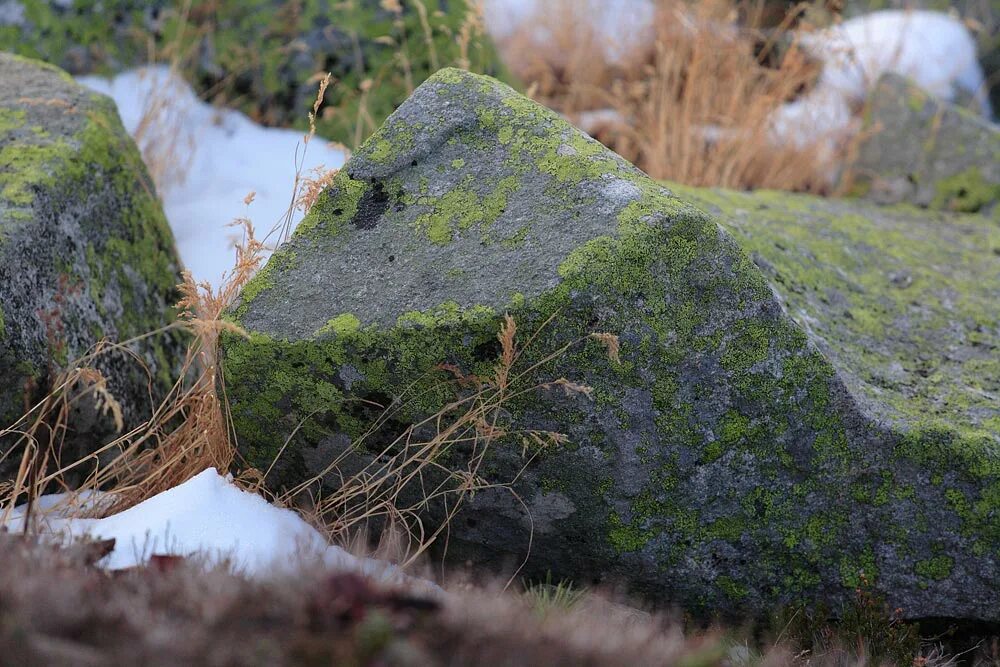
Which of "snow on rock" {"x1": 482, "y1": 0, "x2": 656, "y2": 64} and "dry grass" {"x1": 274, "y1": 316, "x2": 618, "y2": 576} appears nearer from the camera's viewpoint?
"dry grass" {"x1": 274, "y1": 316, "x2": 618, "y2": 576}

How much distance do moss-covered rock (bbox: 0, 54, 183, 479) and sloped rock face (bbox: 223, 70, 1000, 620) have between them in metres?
0.59

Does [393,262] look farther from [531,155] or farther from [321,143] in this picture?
[321,143]

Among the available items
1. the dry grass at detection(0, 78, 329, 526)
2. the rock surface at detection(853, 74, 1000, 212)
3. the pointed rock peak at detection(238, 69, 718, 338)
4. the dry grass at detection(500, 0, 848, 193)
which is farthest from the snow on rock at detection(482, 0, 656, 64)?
the dry grass at detection(0, 78, 329, 526)

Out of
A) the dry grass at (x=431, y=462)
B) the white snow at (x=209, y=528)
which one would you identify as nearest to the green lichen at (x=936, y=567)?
the dry grass at (x=431, y=462)

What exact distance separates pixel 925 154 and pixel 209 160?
368cm

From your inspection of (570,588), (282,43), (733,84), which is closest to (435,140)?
(570,588)

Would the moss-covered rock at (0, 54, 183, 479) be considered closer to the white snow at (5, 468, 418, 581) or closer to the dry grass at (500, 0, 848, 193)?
the white snow at (5, 468, 418, 581)

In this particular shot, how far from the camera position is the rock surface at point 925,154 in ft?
14.9

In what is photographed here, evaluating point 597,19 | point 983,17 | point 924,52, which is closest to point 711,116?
point 597,19

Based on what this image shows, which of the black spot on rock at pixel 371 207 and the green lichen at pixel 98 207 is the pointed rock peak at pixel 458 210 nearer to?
the black spot on rock at pixel 371 207

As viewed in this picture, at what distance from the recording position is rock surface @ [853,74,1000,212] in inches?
179

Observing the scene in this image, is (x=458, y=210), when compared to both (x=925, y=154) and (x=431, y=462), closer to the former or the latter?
(x=431, y=462)

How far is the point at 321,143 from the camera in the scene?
15.1ft

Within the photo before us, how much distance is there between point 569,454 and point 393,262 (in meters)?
0.65
